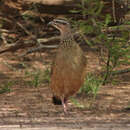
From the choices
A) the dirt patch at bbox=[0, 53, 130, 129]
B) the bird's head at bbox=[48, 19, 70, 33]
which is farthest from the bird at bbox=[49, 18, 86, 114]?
the dirt patch at bbox=[0, 53, 130, 129]

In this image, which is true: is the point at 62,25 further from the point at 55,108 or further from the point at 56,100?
the point at 55,108

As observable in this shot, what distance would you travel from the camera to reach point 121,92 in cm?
764

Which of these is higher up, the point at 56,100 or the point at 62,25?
the point at 62,25

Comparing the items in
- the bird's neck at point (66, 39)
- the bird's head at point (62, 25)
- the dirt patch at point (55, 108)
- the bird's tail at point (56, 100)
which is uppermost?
the bird's head at point (62, 25)

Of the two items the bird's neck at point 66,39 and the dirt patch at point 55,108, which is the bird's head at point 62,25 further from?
the dirt patch at point 55,108

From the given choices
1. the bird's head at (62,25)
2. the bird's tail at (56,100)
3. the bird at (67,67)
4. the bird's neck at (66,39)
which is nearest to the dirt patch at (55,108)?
the bird's tail at (56,100)

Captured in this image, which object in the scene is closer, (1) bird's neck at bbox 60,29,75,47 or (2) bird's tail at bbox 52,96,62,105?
(1) bird's neck at bbox 60,29,75,47

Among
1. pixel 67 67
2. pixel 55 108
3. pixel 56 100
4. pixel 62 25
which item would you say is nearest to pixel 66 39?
pixel 62 25

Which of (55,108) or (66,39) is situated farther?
(55,108)

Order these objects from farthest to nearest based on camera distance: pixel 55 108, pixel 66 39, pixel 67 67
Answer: pixel 55 108 < pixel 66 39 < pixel 67 67

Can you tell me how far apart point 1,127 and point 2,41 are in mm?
5860

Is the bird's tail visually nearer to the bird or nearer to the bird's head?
the bird

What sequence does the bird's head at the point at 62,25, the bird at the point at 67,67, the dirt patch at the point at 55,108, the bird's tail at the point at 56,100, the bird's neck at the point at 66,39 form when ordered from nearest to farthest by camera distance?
the dirt patch at the point at 55,108 < the bird at the point at 67,67 < the bird's neck at the point at 66,39 < the bird's head at the point at 62,25 < the bird's tail at the point at 56,100

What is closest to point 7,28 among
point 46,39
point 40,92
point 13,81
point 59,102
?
point 46,39
